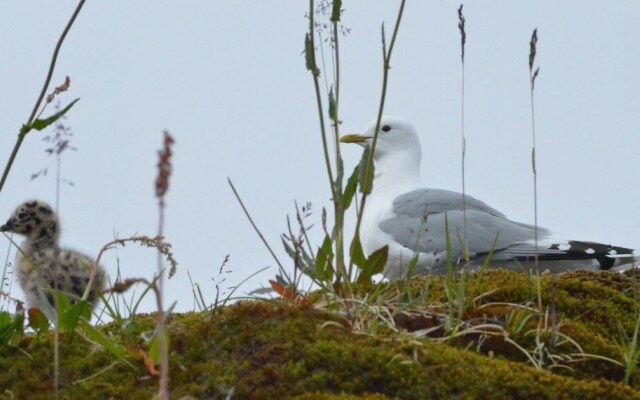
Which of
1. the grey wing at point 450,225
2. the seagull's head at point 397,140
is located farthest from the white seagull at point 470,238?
the seagull's head at point 397,140

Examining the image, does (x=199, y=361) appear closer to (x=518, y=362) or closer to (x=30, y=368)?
(x=30, y=368)

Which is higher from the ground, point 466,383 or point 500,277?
point 500,277

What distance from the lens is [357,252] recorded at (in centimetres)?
414

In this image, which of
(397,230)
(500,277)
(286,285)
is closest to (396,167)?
(397,230)

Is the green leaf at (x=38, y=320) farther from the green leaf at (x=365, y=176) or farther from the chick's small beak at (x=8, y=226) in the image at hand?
the chick's small beak at (x=8, y=226)

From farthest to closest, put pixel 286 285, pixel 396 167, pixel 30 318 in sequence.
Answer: pixel 396 167 → pixel 286 285 → pixel 30 318

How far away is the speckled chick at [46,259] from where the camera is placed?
6.38m

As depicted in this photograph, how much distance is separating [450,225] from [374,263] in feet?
12.3

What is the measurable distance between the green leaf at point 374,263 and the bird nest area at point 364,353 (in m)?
0.16

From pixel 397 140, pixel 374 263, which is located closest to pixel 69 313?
pixel 374 263

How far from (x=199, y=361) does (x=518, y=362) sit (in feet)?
3.36

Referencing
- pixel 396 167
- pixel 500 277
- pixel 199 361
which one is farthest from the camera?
pixel 396 167

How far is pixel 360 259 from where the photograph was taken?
13.6 feet

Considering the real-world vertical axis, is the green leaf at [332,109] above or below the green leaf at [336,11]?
below
